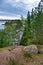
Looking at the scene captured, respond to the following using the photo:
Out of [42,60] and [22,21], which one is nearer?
[42,60]

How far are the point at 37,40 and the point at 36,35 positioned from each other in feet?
2.21

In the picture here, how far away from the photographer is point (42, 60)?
31.7 ft

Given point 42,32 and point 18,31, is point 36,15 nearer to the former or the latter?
point 42,32

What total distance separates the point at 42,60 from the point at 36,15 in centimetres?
1454

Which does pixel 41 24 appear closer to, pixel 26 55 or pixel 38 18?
pixel 38 18

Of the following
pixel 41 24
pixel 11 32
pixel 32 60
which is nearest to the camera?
pixel 32 60

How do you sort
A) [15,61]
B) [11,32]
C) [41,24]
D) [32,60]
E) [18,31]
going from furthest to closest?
[18,31]
[11,32]
[41,24]
[32,60]
[15,61]

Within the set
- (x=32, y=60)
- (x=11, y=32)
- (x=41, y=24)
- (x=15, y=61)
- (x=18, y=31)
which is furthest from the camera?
(x=18, y=31)

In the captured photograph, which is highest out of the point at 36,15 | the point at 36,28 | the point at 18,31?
the point at 36,15

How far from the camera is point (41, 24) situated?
2295cm

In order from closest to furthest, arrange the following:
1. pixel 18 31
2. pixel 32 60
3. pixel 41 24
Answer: pixel 32 60
pixel 41 24
pixel 18 31

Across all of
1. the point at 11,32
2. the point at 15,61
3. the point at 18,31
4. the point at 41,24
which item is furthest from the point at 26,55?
the point at 18,31

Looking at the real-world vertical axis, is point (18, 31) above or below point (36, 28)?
below

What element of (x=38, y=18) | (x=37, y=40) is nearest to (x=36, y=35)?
(x=37, y=40)
